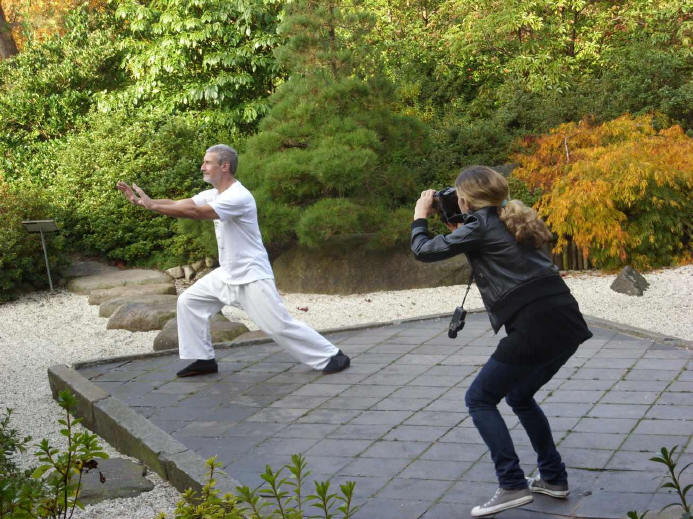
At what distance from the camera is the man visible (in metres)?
6.14

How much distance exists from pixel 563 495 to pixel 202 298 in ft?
10.8

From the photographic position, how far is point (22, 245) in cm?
1132

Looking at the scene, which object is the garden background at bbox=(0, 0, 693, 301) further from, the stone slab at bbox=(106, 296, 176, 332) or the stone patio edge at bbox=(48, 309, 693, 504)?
the stone patio edge at bbox=(48, 309, 693, 504)

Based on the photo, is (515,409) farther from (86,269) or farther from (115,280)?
(86,269)

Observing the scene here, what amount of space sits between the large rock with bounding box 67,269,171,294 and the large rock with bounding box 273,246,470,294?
1.80 meters

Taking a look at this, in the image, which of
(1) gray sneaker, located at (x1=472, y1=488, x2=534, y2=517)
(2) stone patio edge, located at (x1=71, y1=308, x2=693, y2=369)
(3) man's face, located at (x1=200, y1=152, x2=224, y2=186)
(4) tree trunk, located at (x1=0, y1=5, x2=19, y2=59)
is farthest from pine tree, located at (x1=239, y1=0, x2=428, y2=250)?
(4) tree trunk, located at (x1=0, y1=5, x2=19, y2=59)

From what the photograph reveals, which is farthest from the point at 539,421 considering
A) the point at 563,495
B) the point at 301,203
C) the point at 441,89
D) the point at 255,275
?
the point at 441,89

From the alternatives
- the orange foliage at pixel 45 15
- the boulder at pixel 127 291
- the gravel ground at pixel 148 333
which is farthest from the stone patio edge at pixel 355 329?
the orange foliage at pixel 45 15

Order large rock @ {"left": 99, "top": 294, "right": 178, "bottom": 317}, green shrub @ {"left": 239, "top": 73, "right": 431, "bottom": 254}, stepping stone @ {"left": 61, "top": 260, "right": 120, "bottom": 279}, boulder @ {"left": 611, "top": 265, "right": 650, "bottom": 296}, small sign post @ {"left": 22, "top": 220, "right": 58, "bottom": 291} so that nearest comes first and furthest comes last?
boulder @ {"left": 611, "top": 265, "right": 650, "bottom": 296} → large rock @ {"left": 99, "top": 294, "right": 178, "bottom": 317} → green shrub @ {"left": 239, "top": 73, "right": 431, "bottom": 254} → small sign post @ {"left": 22, "top": 220, "right": 58, "bottom": 291} → stepping stone @ {"left": 61, "top": 260, "right": 120, "bottom": 279}

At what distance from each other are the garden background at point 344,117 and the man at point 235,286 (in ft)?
13.4

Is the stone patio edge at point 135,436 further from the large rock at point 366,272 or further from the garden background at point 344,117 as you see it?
the large rock at point 366,272

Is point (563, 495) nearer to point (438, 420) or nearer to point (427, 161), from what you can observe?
point (438, 420)

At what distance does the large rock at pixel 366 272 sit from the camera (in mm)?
11008

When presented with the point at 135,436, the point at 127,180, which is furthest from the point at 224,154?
the point at 127,180
